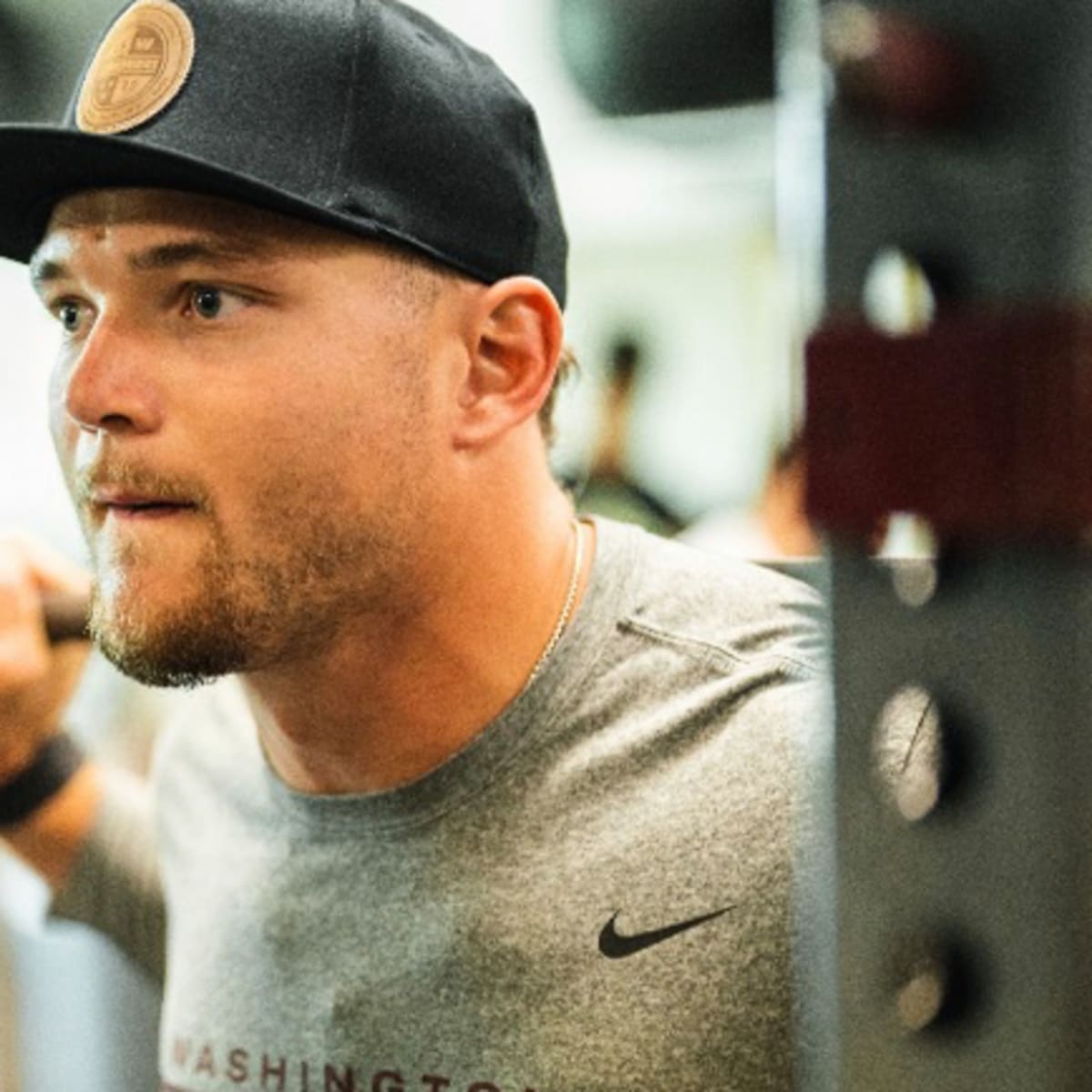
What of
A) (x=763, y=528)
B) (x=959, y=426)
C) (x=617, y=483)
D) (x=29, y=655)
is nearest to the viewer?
(x=959, y=426)

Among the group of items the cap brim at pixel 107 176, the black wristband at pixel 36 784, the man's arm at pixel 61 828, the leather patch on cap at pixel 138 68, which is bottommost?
the man's arm at pixel 61 828

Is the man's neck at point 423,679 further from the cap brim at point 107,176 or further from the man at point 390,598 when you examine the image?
the cap brim at point 107,176

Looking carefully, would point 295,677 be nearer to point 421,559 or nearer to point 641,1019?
point 421,559

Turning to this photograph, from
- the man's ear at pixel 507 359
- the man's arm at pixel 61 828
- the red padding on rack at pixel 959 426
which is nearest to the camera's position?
the red padding on rack at pixel 959 426

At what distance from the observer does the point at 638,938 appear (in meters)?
0.93

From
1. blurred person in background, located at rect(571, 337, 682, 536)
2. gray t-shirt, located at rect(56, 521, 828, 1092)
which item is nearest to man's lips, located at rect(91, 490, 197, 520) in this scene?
gray t-shirt, located at rect(56, 521, 828, 1092)

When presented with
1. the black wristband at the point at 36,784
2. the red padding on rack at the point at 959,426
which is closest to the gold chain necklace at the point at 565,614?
the black wristband at the point at 36,784

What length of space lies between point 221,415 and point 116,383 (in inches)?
2.3

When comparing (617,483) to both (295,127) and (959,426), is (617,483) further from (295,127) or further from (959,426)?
(959,426)

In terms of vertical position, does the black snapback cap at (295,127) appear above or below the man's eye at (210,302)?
above

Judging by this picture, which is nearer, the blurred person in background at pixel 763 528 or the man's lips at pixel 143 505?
the man's lips at pixel 143 505

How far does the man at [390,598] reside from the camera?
2.94 feet

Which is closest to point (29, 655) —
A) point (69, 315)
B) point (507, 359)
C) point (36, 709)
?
point (36, 709)

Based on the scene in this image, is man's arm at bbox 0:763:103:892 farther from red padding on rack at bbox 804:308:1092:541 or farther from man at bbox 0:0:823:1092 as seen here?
red padding on rack at bbox 804:308:1092:541
